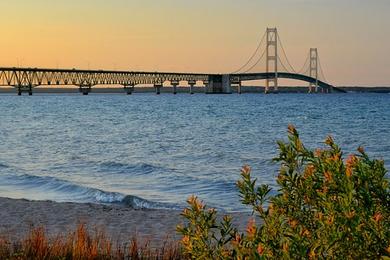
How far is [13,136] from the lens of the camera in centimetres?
4300

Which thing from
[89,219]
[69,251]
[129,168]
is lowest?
[129,168]

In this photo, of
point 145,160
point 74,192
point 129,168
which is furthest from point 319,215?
point 145,160

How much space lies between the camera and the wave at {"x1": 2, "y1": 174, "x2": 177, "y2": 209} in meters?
16.3

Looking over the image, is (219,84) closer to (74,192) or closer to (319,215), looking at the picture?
→ (74,192)

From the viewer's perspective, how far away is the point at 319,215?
11.2 ft

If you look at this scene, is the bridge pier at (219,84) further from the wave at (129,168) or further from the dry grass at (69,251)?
the dry grass at (69,251)

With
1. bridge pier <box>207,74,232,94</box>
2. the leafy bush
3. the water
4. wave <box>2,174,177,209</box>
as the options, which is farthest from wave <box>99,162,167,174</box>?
bridge pier <box>207,74,232,94</box>

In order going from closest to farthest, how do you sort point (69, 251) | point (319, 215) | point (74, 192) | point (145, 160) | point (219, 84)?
point (319, 215) → point (69, 251) → point (74, 192) → point (145, 160) → point (219, 84)

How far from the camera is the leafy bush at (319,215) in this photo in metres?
3.24

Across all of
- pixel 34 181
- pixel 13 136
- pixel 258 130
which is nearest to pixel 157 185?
pixel 34 181

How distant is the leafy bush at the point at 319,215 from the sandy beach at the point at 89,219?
7162mm

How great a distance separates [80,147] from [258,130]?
58.2 ft

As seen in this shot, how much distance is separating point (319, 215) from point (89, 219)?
35.3 feet

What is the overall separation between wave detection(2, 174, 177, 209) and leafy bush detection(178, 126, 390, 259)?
1197cm
